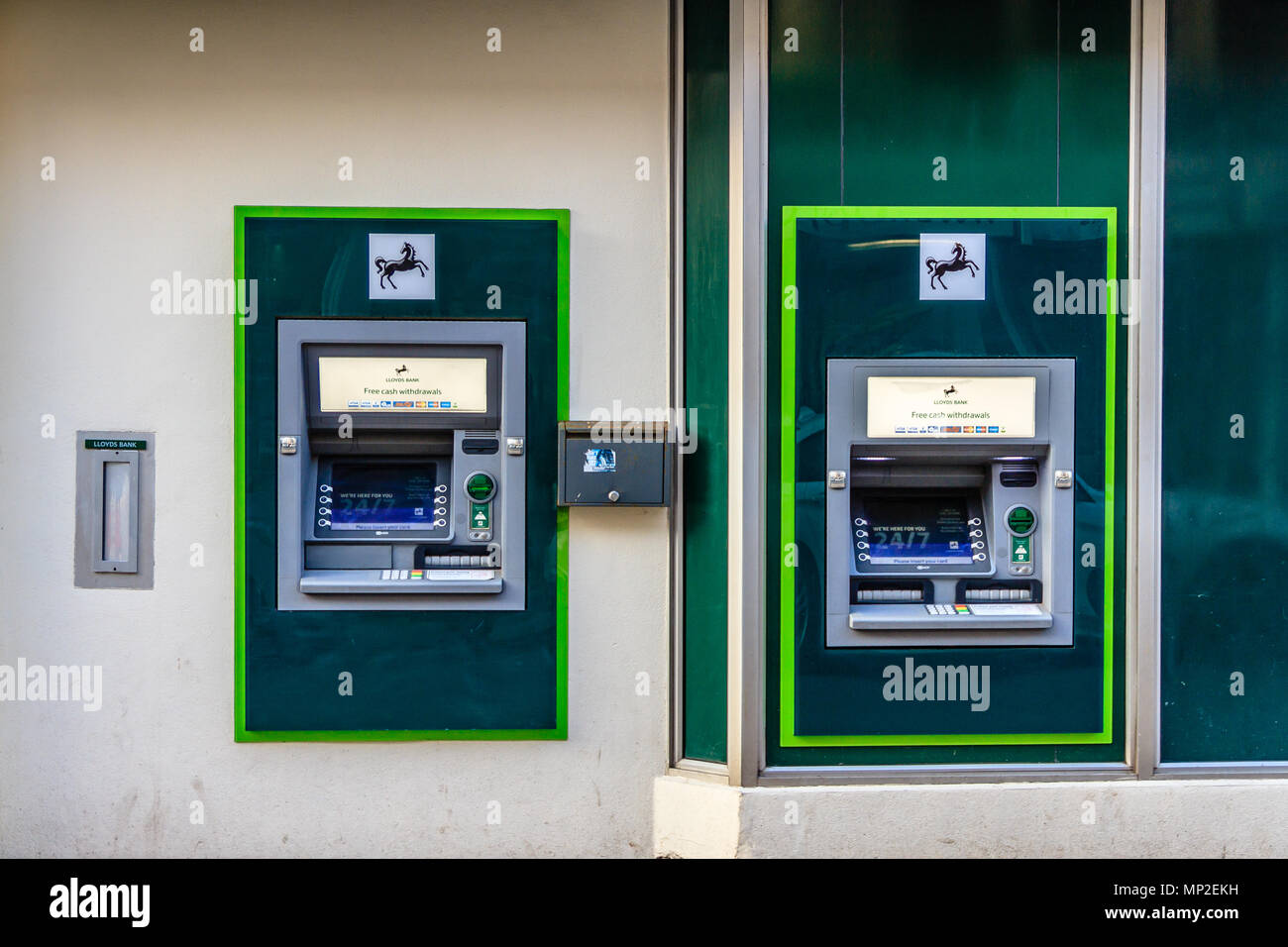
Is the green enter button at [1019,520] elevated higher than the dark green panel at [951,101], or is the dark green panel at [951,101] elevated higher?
the dark green panel at [951,101]

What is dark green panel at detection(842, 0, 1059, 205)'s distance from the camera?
3148mm

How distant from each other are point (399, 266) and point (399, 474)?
28.4 inches

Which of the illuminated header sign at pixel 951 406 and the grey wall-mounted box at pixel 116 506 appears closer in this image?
the illuminated header sign at pixel 951 406

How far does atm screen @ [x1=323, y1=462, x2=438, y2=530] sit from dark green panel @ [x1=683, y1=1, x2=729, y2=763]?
3.03 feet

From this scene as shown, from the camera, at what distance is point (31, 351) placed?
322cm

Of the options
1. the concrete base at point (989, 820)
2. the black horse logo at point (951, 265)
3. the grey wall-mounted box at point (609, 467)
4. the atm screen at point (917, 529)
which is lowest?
the concrete base at point (989, 820)

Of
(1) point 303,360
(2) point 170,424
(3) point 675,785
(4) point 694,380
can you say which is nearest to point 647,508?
(4) point 694,380

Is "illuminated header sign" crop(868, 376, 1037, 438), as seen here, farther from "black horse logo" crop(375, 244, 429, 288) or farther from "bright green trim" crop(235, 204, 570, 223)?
"black horse logo" crop(375, 244, 429, 288)

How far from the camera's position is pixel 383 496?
321 cm

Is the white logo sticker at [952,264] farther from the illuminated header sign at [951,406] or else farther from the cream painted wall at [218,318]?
the cream painted wall at [218,318]

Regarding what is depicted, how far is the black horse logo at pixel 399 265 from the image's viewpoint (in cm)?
318

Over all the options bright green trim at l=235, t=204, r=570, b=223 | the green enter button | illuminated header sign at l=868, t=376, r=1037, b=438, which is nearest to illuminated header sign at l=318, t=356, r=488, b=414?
bright green trim at l=235, t=204, r=570, b=223

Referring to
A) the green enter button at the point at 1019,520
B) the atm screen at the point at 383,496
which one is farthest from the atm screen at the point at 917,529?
the atm screen at the point at 383,496

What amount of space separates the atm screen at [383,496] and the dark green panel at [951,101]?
1.80m
